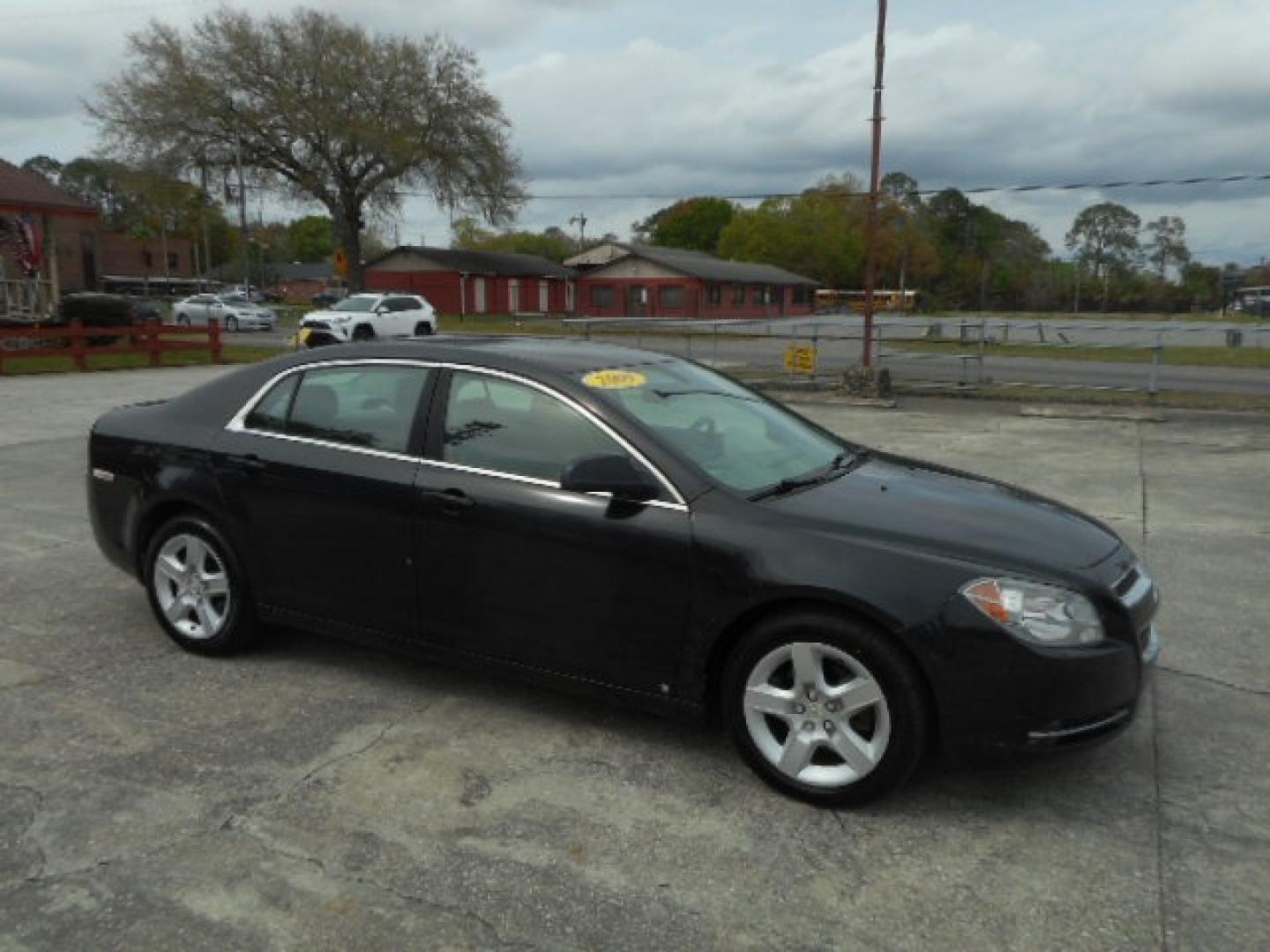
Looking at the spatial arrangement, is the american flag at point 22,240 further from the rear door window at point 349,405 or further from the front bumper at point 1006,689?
the front bumper at point 1006,689

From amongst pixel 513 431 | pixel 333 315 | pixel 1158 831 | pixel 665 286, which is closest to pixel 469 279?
pixel 665 286

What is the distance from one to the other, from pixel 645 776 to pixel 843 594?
940mm

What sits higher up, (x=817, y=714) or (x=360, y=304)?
(x=360, y=304)

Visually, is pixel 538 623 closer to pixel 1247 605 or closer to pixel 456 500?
pixel 456 500

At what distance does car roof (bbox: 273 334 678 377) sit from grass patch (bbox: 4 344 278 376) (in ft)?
54.5

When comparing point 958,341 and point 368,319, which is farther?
point 368,319

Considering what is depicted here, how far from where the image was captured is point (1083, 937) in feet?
8.34

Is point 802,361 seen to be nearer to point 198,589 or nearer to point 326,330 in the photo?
point 198,589

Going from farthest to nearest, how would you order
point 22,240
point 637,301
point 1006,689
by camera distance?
point 637,301, point 22,240, point 1006,689

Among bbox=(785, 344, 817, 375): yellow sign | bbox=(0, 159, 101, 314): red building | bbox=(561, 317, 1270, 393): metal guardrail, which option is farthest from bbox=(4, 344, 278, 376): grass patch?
bbox=(785, 344, 817, 375): yellow sign

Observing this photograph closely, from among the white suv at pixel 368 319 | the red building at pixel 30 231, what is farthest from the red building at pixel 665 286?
the red building at pixel 30 231

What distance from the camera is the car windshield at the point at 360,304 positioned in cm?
3281

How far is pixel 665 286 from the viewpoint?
2336 inches

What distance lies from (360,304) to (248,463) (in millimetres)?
30270
